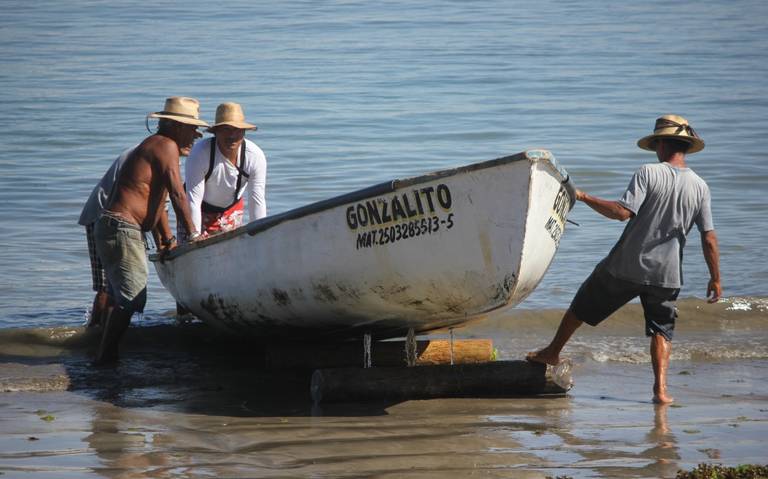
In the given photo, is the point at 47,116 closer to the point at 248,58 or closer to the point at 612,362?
the point at 248,58

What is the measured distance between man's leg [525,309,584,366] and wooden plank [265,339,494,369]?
0.58 m

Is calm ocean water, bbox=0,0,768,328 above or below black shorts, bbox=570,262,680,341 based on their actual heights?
above

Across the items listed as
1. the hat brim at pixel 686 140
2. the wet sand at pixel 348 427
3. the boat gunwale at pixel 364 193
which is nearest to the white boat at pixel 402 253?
the boat gunwale at pixel 364 193

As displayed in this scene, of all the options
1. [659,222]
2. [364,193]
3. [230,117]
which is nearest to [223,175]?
[230,117]

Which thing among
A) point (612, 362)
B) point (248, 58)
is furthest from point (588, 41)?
point (612, 362)

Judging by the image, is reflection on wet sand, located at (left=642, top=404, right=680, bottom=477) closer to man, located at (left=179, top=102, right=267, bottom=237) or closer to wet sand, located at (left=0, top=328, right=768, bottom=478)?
wet sand, located at (left=0, top=328, right=768, bottom=478)

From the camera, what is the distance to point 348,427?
6.47m

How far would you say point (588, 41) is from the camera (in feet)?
110

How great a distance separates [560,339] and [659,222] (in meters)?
0.93

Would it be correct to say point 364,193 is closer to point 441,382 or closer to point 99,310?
point 441,382

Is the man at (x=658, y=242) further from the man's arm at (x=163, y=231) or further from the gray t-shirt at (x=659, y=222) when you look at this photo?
the man's arm at (x=163, y=231)

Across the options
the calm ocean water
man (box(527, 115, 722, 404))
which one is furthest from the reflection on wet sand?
the calm ocean water

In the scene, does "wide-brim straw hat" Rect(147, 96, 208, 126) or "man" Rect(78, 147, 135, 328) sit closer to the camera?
"wide-brim straw hat" Rect(147, 96, 208, 126)

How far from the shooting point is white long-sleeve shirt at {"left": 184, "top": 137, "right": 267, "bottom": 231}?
26.6 feet
